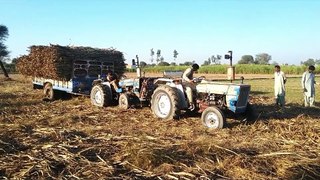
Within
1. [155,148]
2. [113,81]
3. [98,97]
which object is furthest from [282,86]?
[155,148]

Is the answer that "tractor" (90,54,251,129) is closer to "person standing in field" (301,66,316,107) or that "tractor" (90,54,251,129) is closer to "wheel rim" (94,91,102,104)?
"wheel rim" (94,91,102,104)

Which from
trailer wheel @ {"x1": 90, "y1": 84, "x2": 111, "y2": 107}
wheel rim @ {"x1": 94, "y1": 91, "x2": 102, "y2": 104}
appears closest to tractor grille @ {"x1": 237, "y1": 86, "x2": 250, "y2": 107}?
trailer wheel @ {"x1": 90, "y1": 84, "x2": 111, "y2": 107}

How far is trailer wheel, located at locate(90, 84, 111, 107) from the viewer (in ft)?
44.3

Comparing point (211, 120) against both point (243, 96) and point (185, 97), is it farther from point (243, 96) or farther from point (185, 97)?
point (185, 97)

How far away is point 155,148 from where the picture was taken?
21.7 ft

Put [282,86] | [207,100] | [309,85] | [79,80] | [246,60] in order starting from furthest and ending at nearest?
[246,60], [79,80], [309,85], [282,86], [207,100]

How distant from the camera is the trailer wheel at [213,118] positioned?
925cm

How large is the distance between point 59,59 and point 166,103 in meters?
6.31

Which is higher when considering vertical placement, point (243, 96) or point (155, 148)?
point (243, 96)

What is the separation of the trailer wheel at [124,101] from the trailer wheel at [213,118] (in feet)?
12.1

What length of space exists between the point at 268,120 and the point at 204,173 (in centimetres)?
554

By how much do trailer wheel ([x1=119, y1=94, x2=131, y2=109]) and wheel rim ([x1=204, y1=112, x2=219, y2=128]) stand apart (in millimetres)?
3721

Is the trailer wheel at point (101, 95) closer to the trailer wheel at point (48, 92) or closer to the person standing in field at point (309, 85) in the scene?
the trailer wheel at point (48, 92)

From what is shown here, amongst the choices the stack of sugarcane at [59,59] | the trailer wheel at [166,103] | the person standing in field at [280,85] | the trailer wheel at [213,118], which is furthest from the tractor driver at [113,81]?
the person standing in field at [280,85]
